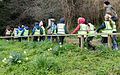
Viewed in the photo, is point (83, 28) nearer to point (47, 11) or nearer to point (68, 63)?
point (68, 63)

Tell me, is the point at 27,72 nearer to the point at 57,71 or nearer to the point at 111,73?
the point at 57,71

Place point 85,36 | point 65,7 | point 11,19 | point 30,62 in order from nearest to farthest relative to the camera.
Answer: point 30,62 < point 85,36 < point 65,7 < point 11,19

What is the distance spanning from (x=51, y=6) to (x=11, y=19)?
6.67 m

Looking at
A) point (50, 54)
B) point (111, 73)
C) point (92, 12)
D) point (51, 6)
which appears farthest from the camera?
point (51, 6)

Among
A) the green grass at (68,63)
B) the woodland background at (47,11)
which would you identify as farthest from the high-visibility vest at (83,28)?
the woodland background at (47,11)

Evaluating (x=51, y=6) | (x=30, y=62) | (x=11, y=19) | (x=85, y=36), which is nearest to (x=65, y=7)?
(x=51, y=6)

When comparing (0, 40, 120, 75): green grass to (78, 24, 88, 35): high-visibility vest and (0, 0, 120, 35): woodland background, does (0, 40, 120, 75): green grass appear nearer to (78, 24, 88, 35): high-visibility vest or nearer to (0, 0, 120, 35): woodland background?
(78, 24, 88, 35): high-visibility vest

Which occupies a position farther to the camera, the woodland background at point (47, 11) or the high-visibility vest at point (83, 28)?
the woodland background at point (47, 11)

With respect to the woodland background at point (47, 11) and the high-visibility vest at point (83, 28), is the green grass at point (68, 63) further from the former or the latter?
the woodland background at point (47, 11)

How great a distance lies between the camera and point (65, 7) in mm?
32312

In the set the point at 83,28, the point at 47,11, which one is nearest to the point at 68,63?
the point at 83,28

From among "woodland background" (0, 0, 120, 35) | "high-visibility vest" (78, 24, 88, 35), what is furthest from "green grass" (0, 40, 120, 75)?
"woodland background" (0, 0, 120, 35)

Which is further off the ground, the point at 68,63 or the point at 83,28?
the point at 83,28

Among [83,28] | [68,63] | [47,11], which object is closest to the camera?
[68,63]
